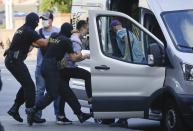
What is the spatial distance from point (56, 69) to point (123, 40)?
4.89 ft

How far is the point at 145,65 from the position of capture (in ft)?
31.1

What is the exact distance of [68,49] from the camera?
34.9ft

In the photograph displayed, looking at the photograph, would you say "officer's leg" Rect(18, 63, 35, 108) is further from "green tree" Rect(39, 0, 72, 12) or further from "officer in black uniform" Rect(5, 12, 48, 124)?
"green tree" Rect(39, 0, 72, 12)

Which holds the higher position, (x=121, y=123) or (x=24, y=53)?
(x=24, y=53)

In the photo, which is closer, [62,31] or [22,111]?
[62,31]

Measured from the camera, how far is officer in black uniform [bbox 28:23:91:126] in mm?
10648

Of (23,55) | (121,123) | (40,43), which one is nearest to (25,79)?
(23,55)

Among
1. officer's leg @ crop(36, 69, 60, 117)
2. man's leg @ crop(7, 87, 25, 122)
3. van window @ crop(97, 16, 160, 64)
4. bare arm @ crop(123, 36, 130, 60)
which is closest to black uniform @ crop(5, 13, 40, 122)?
officer's leg @ crop(36, 69, 60, 117)

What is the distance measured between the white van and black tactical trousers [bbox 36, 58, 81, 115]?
3.94ft

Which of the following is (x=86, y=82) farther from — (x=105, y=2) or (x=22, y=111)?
(x=22, y=111)

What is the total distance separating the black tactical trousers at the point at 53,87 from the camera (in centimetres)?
1069

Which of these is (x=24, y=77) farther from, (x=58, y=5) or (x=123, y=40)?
(x=58, y=5)

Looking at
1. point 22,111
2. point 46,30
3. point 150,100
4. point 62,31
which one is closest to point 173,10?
point 150,100

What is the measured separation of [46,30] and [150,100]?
2920mm
